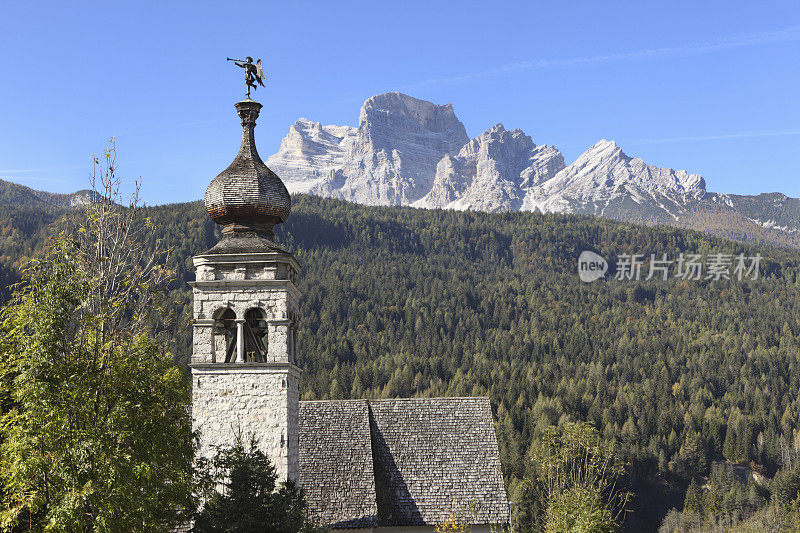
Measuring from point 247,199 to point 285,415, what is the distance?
20.6ft

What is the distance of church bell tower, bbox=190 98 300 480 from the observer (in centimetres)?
2173

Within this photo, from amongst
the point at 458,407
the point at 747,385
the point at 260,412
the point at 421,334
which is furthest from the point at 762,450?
the point at 260,412

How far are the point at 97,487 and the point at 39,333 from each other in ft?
11.6

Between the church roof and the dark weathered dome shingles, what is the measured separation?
27.8 feet

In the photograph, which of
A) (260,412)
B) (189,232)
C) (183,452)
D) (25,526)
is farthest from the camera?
(189,232)

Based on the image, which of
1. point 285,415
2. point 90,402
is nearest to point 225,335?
point 285,415

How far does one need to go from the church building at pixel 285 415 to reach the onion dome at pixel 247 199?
0.03 meters

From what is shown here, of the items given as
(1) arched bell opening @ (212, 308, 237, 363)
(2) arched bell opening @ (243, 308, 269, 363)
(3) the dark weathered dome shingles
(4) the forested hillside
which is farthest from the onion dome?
(4) the forested hillside

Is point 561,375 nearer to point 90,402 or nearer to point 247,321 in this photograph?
point 247,321

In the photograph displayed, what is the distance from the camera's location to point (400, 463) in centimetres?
2850

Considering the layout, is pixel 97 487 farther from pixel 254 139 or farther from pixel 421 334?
pixel 421 334

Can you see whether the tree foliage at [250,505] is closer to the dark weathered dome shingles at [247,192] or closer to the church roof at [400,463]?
the church roof at [400,463]

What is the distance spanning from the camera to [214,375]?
22.1 metres

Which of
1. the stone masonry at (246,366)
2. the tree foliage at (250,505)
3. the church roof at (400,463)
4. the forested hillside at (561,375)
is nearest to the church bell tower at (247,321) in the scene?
the stone masonry at (246,366)
